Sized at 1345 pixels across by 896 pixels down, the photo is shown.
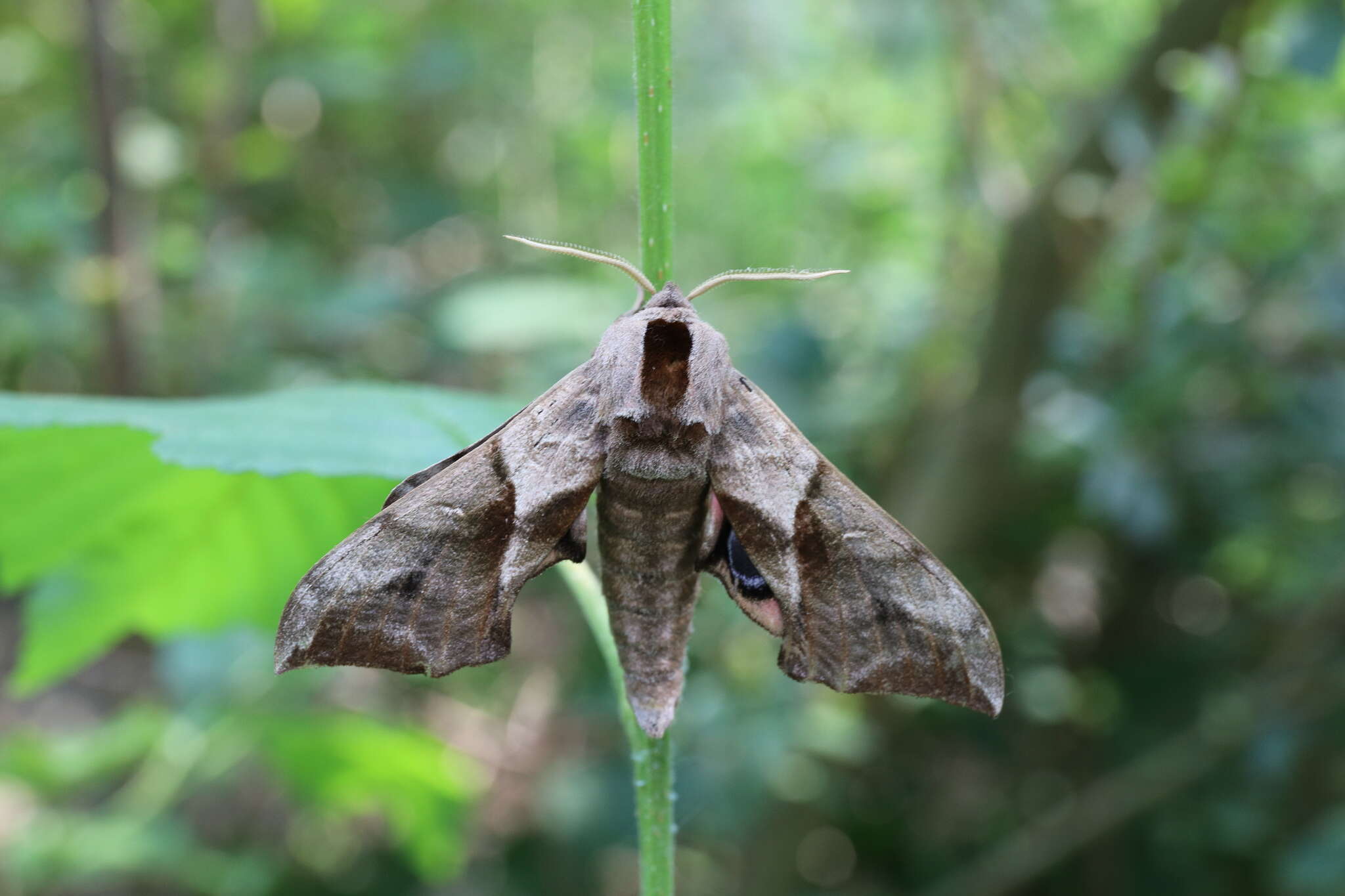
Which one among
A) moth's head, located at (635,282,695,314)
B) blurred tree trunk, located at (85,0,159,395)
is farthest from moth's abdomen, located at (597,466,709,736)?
blurred tree trunk, located at (85,0,159,395)

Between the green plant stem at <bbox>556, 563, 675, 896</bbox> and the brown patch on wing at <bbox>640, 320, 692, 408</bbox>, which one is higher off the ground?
the brown patch on wing at <bbox>640, 320, 692, 408</bbox>

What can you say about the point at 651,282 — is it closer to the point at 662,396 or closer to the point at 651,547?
the point at 662,396

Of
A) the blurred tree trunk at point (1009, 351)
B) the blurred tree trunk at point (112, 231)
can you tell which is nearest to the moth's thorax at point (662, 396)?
the blurred tree trunk at point (1009, 351)

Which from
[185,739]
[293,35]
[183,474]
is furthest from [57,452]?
[293,35]

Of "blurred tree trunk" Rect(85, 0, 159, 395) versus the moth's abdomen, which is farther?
"blurred tree trunk" Rect(85, 0, 159, 395)

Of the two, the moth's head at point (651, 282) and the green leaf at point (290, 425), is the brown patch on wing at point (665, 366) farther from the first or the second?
the green leaf at point (290, 425)

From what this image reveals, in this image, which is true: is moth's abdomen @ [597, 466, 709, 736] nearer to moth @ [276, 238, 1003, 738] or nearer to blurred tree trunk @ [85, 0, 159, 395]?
moth @ [276, 238, 1003, 738]

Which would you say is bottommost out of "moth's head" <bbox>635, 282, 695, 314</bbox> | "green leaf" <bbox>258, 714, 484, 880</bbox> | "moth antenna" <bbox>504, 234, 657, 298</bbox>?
"green leaf" <bbox>258, 714, 484, 880</bbox>

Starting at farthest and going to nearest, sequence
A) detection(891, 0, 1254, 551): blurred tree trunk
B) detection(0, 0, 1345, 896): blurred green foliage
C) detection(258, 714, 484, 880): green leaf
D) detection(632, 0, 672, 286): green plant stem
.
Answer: detection(891, 0, 1254, 551): blurred tree trunk, detection(258, 714, 484, 880): green leaf, detection(0, 0, 1345, 896): blurred green foliage, detection(632, 0, 672, 286): green plant stem
